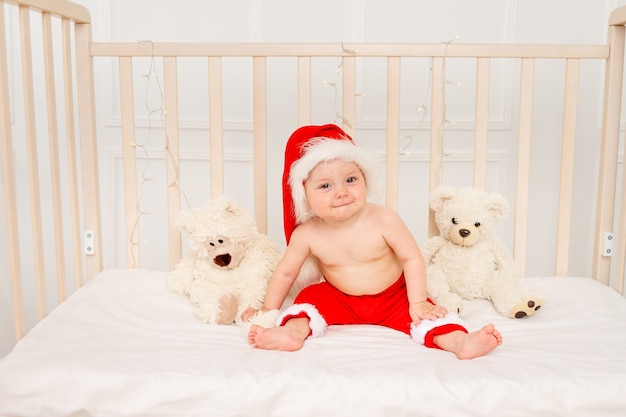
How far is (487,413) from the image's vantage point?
1088mm

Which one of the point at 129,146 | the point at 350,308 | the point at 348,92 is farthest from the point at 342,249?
the point at 129,146

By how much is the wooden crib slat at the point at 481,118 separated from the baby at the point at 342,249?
362 mm

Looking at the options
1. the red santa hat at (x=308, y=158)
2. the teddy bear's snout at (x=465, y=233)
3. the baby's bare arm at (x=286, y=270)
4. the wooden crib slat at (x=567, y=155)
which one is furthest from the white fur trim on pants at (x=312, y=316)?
the wooden crib slat at (x=567, y=155)

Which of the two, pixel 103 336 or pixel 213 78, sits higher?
pixel 213 78

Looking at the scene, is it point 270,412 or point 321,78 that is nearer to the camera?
point 270,412

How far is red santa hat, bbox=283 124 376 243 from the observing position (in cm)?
141

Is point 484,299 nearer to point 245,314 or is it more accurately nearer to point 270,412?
point 245,314

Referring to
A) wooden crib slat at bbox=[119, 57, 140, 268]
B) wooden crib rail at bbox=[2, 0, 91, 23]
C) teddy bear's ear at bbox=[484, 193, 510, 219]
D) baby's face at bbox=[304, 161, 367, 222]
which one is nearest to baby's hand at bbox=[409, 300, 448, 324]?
baby's face at bbox=[304, 161, 367, 222]

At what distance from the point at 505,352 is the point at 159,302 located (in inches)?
31.5

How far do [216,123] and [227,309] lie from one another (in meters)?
0.52

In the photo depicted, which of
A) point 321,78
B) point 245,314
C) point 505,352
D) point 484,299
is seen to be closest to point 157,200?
point 321,78

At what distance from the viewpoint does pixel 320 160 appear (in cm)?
140

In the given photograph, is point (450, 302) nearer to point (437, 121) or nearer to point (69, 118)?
point (437, 121)

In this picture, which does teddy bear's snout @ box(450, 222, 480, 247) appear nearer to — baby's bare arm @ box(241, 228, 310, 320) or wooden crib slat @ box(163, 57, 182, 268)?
baby's bare arm @ box(241, 228, 310, 320)
